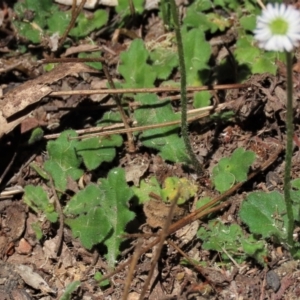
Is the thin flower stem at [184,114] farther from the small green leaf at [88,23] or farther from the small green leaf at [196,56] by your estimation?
the small green leaf at [88,23]

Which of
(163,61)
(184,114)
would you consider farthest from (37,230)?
(163,61)

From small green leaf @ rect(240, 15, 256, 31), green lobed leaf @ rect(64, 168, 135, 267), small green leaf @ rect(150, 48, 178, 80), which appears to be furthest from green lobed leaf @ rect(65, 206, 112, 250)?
small green leaf @ rect(240, 15, 256, 31)

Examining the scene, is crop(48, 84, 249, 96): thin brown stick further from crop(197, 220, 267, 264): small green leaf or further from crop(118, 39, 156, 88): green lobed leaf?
crop(197, 220, 267, 264): small green leaf

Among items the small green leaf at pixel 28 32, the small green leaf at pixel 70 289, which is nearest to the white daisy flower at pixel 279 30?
the small green leaf at pixel 70 289

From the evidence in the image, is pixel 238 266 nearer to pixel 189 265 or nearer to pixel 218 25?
pixel 189 265

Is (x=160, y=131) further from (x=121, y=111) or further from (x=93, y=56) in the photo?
(x=93, y=56)

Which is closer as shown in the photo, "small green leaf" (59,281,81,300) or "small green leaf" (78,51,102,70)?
"small green leaf" (59,281,81,300)
